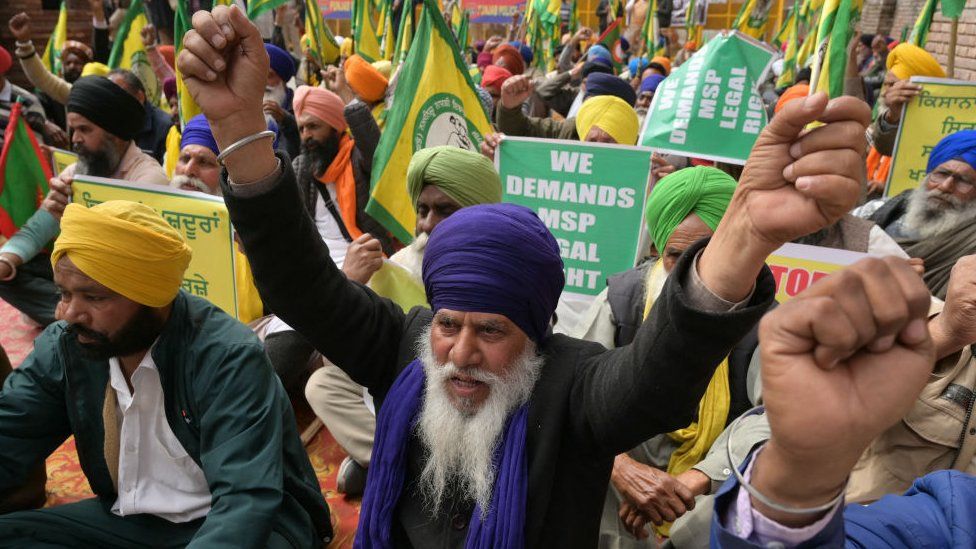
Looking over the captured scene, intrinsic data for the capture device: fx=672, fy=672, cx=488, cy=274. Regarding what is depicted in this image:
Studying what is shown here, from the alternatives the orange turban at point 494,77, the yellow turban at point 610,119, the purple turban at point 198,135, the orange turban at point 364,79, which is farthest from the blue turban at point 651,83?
the purple turban at point 198,135

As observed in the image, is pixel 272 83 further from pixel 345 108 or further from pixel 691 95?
pixel 691 95

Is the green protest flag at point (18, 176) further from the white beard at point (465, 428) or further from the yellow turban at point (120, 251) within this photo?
the white beard at point (465, 428)

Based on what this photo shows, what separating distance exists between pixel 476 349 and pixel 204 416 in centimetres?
104

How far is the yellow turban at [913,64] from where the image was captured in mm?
5508

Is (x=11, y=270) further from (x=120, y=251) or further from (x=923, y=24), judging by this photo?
(x=923, y=24)

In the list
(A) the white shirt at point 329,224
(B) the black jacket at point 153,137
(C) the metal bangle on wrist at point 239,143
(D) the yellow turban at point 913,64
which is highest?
(C) the metal bangle on wrist at point 239,143

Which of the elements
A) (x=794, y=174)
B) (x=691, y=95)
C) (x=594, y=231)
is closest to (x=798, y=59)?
(x=691, y=95)

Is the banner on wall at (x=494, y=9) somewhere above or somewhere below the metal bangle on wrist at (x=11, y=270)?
above

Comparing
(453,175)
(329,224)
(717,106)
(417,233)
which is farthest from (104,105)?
(717,106)

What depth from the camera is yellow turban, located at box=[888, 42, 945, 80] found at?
5508 millimetres

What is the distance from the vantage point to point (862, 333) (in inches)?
33.2

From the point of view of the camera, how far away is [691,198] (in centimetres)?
256

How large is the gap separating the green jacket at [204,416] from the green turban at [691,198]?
155 centimetres

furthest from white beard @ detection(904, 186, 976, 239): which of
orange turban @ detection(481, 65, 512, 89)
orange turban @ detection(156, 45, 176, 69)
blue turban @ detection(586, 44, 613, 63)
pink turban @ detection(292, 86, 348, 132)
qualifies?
orange turban @ detection(156, 45, 176, 69)
